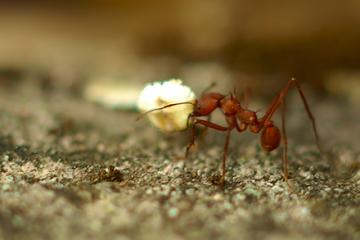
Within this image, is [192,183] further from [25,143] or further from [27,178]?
[25,143]

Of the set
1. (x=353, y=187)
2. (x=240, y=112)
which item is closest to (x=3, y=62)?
(x=240, y=112)

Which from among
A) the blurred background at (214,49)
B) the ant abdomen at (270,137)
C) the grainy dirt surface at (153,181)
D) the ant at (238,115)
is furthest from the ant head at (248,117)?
the blurred background at (214,49)

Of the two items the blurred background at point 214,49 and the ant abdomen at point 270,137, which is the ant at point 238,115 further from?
the blurred background at point 214,49

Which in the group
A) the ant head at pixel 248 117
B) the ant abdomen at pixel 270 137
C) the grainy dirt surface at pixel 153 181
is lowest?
the grainy dirt surface at pixel 153 181

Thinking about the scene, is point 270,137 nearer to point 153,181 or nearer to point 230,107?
point 230,107

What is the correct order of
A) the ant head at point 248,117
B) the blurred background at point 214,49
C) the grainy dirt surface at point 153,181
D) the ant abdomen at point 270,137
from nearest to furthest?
the grainy dirt surface at point 153,181
the ant abdomen at point 270,137
the ant head at point 248,117
the blurred background at point 214,49

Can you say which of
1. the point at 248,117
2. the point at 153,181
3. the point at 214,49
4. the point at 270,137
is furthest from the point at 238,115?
the point at 214,49
